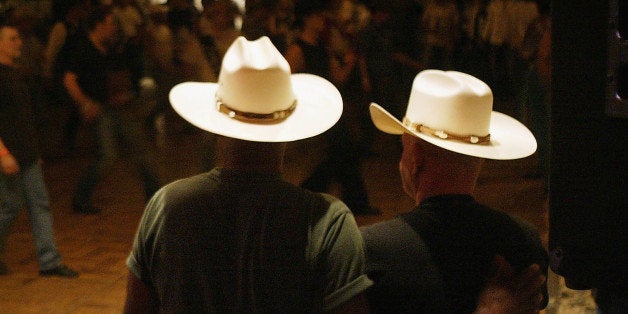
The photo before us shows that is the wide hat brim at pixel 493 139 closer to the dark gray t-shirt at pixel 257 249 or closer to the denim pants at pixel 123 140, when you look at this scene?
the dark gray t-shirt at pixel 257 249

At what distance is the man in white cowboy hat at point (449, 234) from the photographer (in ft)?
5.99

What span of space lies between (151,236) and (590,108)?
104cm

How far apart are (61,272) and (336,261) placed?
146 inches

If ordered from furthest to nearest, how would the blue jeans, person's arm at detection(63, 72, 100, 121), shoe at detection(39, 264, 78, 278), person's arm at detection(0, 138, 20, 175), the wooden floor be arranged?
person's arm at detection(63, 72, 100, 121)
shoe at detection(39, 264, 78, 278)
the blue jeans
the wooden floor
person's arm at detection(0, 138, 20, 175)

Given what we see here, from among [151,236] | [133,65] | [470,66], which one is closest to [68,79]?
[133,65]

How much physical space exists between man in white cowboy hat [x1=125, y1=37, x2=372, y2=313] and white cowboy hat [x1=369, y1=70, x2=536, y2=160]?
0.31m

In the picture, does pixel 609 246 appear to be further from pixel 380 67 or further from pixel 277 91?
pixel 380 67

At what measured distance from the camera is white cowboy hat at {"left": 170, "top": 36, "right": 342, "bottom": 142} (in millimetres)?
1897

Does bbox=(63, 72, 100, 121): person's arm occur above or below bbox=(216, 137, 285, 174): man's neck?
below

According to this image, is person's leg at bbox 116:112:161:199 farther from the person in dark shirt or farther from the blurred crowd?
the person in dark shirt

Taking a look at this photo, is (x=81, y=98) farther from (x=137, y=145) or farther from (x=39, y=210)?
(x=39, y=210)

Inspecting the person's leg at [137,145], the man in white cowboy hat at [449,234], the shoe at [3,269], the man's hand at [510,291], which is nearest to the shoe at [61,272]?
the shoe at [3,269]

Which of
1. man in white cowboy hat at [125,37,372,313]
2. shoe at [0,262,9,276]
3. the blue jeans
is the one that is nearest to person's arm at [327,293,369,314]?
man in white cowboy hat at [125,37,372,313]

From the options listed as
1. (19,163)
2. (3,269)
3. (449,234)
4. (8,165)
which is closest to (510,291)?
(449,234)
